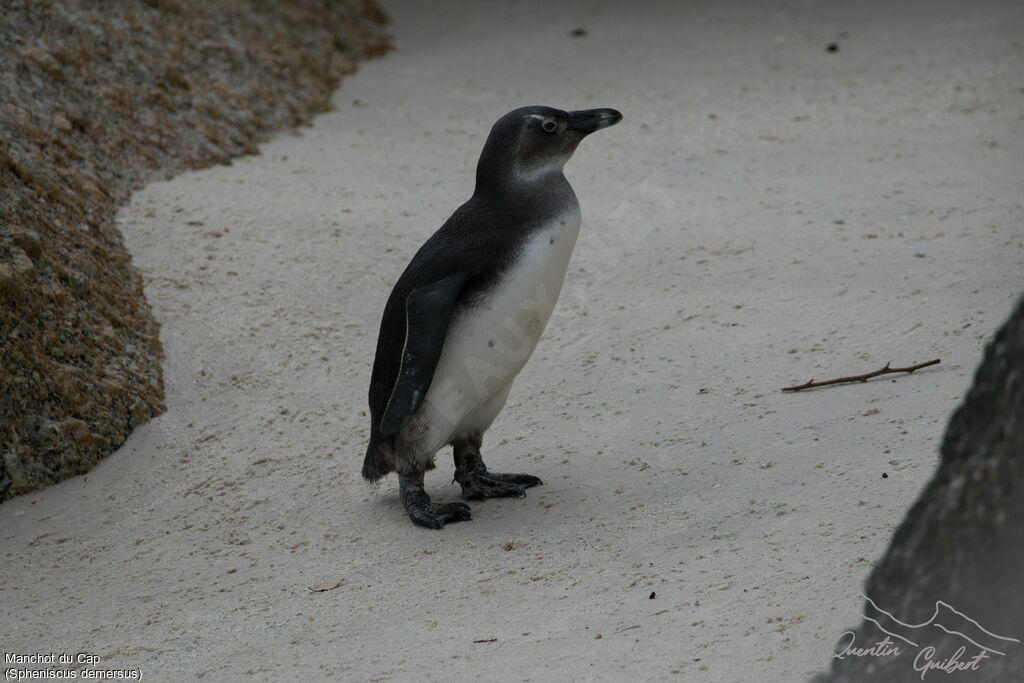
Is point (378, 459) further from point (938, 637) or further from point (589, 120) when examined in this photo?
point (938, 637)

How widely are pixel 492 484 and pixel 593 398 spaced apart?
788mm

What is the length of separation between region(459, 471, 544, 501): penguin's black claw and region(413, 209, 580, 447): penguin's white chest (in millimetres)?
260

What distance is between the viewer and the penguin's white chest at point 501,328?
125 inches

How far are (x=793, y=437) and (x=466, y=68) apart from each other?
5.49 meters

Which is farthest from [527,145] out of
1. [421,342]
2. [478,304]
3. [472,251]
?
[421,342]

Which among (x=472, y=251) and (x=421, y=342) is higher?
(x=472, y=251)

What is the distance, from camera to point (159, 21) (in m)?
7.01

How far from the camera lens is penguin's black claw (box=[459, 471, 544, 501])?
3.45 meters

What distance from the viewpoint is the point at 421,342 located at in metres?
3.10

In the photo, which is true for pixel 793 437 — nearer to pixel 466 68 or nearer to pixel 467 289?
pixel 467 289

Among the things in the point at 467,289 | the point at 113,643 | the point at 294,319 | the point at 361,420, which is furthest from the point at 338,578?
the point at 294,319

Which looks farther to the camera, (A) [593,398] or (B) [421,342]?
(A) [593,398]

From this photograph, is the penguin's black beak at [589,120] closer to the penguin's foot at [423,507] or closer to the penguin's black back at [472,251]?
the penguin's black back at [472,251]

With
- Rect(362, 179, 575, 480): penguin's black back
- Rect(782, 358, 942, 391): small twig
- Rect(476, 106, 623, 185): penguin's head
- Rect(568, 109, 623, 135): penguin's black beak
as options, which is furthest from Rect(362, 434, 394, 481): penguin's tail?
Rect(782, 358, 942, 391): small twig
